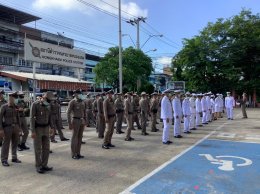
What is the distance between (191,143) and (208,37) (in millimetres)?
36756

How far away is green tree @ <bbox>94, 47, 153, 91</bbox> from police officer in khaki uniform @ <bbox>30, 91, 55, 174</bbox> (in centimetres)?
2667

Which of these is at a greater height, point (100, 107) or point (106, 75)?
point (106, 75)

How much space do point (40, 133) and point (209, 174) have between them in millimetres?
4013

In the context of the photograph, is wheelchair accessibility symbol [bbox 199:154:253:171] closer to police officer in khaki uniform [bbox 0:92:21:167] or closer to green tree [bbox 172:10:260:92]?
police officer in khaki uniform [bbox 0:92:21:167]

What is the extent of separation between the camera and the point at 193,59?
46188 mm

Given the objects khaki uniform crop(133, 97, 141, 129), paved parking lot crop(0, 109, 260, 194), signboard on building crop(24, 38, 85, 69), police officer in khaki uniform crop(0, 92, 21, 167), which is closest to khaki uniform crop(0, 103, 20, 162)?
police officer in khaki uniform crop(0, 92, 21, 167)

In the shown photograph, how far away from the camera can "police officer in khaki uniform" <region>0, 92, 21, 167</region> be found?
29.0ft

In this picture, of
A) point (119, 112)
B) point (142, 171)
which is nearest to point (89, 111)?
point (119, 112)

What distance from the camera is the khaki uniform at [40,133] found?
808 centimetres

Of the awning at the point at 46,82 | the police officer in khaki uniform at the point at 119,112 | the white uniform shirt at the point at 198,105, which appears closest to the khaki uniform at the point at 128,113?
the police officer in khaki uniform at the point at 119,112

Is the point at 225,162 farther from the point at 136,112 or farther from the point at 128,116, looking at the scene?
the point at 136,112

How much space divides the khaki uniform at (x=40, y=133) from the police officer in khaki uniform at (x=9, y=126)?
3.84 feet

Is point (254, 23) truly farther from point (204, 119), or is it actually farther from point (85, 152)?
point (85, 152)

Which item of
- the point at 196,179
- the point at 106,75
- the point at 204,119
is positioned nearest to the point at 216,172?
the point at 196,179
